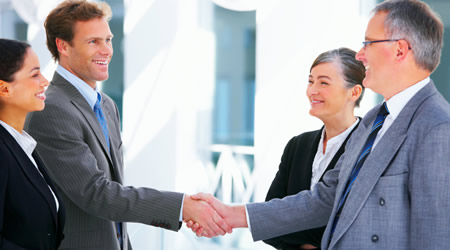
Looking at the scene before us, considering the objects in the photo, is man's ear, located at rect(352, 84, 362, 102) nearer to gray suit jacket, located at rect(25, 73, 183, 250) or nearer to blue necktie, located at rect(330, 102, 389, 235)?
blue necktie, located at rect(330, 102, 389, 235)

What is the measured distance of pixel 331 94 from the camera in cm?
250

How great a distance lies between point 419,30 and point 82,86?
1.44 meters

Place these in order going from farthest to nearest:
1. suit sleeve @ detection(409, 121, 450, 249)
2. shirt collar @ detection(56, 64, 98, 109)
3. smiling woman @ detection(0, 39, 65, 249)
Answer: shirt collar @ detection(56, 64, 98, 109) → smiling woman @ detection(0, 39, 65, 249) → suit sleeve @ detection(409, 121, 450, 249)

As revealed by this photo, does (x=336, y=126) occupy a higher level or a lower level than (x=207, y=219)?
higher

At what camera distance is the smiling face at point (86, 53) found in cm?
249

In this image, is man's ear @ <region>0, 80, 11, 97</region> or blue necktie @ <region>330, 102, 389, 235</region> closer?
blue necktie @ <region>330, 102, 389, 235</region>

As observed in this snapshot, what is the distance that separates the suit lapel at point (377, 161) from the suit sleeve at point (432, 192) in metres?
0.10

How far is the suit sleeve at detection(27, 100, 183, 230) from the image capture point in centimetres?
221

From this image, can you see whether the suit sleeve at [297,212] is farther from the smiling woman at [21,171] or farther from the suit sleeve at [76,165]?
the smiling woman at [21,171]

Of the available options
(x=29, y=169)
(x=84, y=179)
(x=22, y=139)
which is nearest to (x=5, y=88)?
(x=22, y=139)

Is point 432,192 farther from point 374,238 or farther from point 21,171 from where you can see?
point 21,171

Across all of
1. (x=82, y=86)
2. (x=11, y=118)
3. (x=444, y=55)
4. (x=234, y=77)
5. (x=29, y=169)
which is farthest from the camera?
(x=234, y=77)

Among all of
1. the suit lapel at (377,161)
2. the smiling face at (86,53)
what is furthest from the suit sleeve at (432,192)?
the smiling face at (86,53)

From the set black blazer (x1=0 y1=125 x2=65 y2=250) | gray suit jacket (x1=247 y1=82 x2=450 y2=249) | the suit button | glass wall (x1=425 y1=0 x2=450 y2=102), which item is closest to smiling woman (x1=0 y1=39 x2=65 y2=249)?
black blazer (x1=0 y1=125 x2=65 y2=250)
